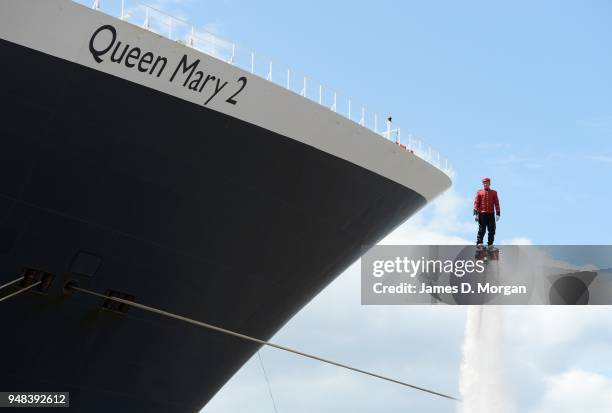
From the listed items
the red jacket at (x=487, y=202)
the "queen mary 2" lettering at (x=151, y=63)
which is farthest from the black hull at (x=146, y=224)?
the red jacket at (x=487, y=202)

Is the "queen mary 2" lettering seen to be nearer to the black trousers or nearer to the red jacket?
the red jacket

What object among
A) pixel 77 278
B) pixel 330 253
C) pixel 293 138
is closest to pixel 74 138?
pixel 77 278

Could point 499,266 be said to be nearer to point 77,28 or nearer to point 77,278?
point 77,278

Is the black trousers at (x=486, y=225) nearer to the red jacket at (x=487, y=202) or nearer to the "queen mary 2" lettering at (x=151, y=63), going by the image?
the red jacket at (x=487, y=202)

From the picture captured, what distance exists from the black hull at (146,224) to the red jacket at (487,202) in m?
2.51

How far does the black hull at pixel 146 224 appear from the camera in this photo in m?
16.7

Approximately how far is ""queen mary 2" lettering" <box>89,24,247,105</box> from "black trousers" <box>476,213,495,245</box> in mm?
5659

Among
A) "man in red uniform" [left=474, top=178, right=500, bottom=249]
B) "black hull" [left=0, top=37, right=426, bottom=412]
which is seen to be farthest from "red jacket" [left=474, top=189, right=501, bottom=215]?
"black hull" [left=0, top=37, right=426, bottom=412]

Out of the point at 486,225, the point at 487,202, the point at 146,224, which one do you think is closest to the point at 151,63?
the point at 146,224

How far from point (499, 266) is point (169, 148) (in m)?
8.93

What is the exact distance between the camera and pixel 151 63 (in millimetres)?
17031

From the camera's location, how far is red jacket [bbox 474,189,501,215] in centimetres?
1969

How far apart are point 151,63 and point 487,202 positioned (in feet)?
24.2

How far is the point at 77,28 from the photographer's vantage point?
16.2 metres
